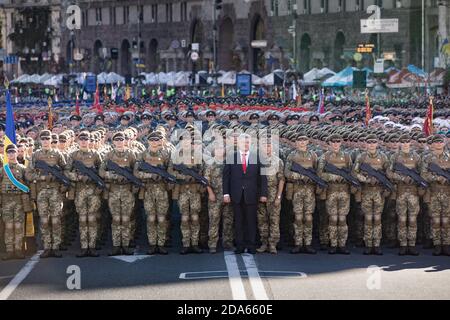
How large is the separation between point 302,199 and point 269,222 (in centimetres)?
60

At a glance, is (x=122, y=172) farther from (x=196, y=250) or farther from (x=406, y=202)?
(x=406, y=202)

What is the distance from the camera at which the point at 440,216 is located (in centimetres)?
2039

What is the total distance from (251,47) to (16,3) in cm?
5548

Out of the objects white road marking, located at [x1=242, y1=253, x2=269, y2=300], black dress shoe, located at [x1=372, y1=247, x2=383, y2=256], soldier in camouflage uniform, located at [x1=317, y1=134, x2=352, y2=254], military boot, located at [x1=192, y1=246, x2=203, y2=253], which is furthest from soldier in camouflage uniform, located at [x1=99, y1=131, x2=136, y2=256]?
black dress shoe, located at [x1=372, y1=247, x2=383, y2=256]

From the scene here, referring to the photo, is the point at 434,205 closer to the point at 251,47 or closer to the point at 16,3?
the point at 251,47

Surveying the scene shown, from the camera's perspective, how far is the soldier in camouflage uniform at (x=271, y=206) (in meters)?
20.2

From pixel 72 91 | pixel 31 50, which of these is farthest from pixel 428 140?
pixel 31 50

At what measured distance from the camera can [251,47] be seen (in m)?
97.3

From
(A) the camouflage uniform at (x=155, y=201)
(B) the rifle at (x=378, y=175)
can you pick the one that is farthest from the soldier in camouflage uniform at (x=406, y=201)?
(A) the camouflage uniform at (x=155, y=201)

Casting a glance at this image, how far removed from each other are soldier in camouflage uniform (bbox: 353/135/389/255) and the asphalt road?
26 centimetres

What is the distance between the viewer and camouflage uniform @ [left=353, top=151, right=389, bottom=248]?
2030cm

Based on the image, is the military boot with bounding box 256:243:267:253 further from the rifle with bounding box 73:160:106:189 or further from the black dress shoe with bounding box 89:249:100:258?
the rifle with bounding box 73:160:106:189

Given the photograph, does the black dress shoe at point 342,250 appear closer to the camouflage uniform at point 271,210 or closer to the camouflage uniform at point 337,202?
the camouflage uniform at point 337,202

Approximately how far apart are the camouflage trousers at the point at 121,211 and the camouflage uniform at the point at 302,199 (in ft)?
7.73
